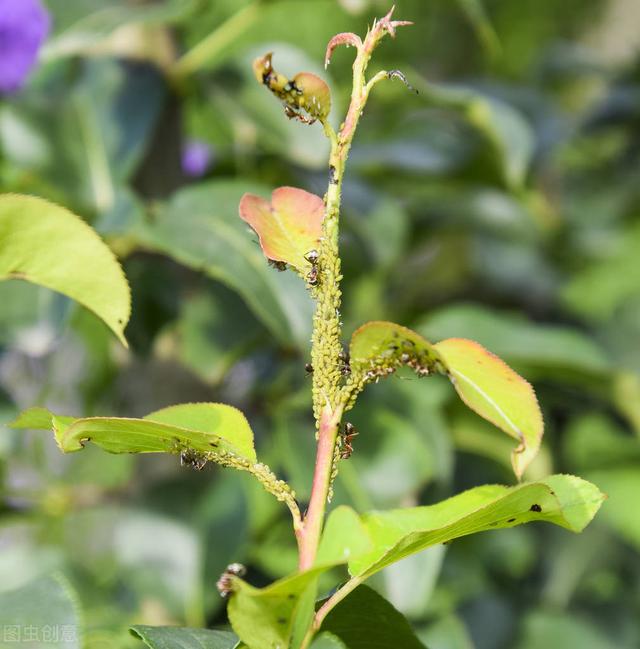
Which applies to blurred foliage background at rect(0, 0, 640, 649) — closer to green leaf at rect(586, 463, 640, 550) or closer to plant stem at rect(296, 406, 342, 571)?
green leaf at rect(586, 463, 640, 550)

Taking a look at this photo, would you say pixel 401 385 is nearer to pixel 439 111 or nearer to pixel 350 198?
pixel 350 198

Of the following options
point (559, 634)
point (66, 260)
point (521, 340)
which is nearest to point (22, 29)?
point (521, 340)

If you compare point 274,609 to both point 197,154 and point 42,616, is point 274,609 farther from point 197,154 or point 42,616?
point 197,154

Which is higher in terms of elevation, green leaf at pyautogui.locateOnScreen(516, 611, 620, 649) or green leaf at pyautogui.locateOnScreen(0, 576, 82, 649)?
green leaf at pyautogui.locateOnScreen(0, 576, 82, 649)

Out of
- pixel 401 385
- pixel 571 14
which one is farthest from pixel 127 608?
pixel 571 14

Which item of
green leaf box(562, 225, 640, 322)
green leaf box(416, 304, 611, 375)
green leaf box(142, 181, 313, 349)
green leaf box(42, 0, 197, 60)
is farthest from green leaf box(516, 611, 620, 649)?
green leaf box(42, 0, 197, 60)
